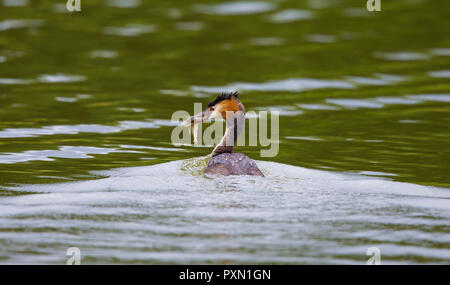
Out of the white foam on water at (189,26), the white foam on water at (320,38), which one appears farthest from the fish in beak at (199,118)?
the white foam on water at (189,26)

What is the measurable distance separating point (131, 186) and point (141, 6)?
1477 centimetres

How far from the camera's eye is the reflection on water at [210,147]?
297 inches

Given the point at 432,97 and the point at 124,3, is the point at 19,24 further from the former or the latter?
the point at 432,97

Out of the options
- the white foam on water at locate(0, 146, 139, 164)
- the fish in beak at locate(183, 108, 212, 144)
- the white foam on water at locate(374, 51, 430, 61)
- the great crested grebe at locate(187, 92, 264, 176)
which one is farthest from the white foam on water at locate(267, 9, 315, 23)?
the great crested grebe at locate(187, 92, 264, 176)

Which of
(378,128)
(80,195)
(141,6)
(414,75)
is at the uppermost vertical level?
(141,6)

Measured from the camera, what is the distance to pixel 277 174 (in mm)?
10672

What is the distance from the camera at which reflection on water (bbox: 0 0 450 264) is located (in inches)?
297

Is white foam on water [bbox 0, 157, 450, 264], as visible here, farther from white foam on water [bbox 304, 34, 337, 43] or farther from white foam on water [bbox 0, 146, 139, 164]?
white foam on water [bbox 304, 34, 337, 43]

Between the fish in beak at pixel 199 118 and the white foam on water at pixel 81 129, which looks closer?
the fish in beak at pixel 199 118

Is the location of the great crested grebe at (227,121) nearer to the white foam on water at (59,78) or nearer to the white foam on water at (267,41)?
the white foam on water at (59,78)

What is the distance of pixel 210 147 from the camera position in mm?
13398

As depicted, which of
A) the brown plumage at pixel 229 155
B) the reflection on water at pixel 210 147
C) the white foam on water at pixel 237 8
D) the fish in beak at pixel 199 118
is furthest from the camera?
the white foam on water at pixel 237 8
